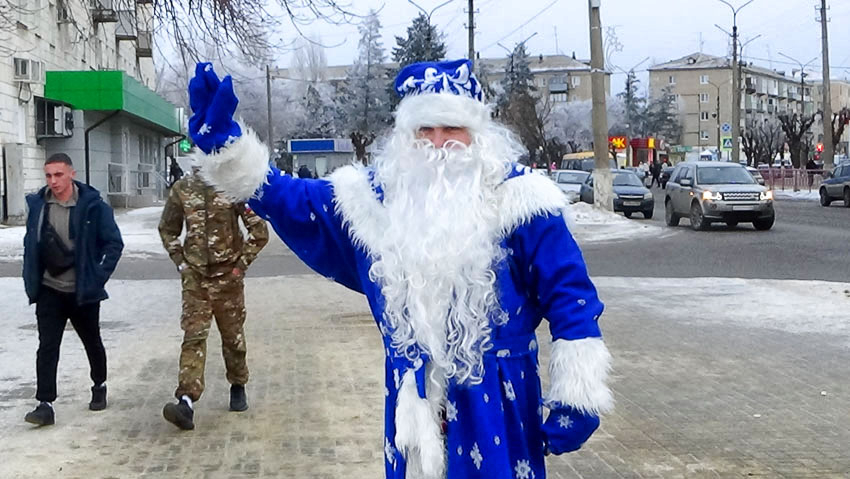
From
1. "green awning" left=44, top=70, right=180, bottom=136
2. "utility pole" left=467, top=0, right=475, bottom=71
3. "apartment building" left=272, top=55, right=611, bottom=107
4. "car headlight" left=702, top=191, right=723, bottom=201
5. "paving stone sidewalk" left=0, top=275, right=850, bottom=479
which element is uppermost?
"apartment building" left=272, top=55, right=611, bottom=107

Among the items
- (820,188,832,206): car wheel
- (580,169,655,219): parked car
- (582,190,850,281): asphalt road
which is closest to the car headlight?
(582,190,850,281): asphalt road

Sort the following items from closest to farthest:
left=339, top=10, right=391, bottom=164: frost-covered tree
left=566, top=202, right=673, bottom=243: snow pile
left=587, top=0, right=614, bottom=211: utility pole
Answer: left=566, top=202, right=673, bottom=243: snow pile
left=587, top=0, right=614, bottom=211: utility pole
left=339, top=10, right=391, bottom=164: frost-covered tree

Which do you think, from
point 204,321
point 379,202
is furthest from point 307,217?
point 204,321

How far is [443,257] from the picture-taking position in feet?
10.1

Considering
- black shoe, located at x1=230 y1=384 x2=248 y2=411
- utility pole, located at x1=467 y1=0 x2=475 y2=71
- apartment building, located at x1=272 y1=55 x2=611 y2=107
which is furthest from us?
apartment building, located at x1=272 y1=55 x2=611 y2=107

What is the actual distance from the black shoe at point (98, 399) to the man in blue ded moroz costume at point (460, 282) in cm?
405

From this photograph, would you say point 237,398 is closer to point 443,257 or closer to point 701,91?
point 443,257

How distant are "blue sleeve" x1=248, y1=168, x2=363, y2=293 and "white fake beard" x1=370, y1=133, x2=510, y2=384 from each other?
0.20 m

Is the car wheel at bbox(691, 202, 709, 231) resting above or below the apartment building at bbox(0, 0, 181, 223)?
below

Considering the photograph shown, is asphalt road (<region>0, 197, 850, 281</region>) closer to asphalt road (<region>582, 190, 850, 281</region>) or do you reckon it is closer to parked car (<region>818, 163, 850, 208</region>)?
asphalt road (<region>582, 190, 850, 281</region>)

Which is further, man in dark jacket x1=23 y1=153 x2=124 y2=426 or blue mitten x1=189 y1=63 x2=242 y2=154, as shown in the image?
man in dark jacket x1=23 y1=153 x2=124 y2=426

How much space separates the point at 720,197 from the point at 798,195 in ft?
86.5

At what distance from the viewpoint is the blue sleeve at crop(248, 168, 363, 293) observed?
3.26 meters

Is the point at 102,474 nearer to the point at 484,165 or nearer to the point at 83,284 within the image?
the point at 83,284
